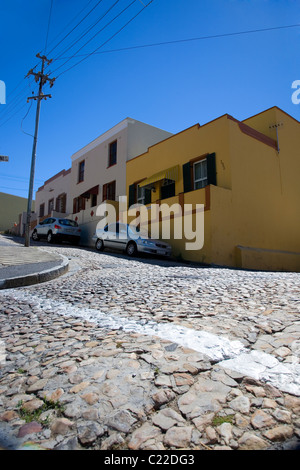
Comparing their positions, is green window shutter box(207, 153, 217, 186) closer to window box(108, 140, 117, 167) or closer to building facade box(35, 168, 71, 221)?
window box(108, 140, 117, 167)

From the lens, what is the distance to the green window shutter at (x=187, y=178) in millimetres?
13477

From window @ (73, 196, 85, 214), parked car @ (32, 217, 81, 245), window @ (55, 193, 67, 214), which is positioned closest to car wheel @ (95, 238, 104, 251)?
parked car @ (32, 217, 81, 245)

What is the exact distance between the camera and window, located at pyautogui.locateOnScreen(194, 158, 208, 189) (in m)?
13.3

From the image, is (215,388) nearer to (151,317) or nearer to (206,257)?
(151,317)

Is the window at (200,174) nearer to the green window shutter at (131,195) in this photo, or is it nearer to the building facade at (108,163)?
the green window shutter at (131,195)

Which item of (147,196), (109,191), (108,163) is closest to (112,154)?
(108,163)

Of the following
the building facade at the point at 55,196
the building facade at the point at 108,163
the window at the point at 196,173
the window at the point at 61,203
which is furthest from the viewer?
the window at the point at 61,203

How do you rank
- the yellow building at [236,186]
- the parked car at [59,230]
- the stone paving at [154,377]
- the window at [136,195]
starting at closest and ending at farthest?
the stone paving at [154,377]
the yellow building at [236,186]
the window at [136,195]
the parked car at [59,230]

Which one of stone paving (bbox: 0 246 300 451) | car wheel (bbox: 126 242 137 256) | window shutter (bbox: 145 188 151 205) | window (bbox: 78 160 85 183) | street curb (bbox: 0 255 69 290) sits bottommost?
stone paving (bbox: 0 246 300 451)

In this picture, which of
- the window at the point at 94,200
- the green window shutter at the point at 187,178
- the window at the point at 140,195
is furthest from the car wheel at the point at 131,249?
the window at the point at 94,200

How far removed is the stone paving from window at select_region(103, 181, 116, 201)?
16.7 meters

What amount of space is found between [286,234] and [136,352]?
47.3 ft

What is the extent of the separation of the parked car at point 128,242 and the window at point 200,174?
333 centimetres

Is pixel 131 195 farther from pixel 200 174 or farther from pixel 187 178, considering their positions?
pixel 200 174
